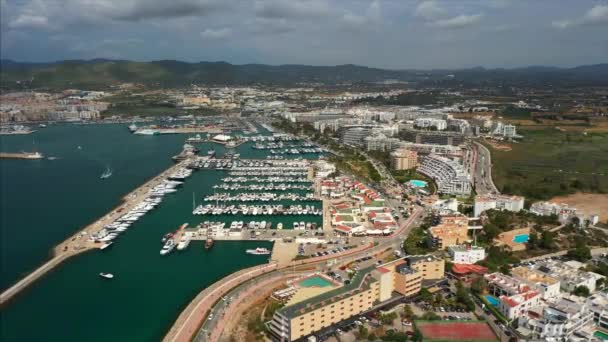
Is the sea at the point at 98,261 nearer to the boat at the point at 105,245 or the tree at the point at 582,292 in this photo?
the boat at the point at 105,245

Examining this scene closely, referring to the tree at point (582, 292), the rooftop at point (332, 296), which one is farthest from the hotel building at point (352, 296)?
the tree at point (582, 292)

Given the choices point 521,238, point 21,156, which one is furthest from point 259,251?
point 21,156

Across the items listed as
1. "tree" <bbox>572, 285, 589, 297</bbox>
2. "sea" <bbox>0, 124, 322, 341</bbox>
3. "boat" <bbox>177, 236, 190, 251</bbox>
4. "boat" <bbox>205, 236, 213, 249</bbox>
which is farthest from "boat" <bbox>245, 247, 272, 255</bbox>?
"tree" <bbox>572, 285, 589, 297</bbox>

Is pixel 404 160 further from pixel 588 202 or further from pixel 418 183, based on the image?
pixel 588 202

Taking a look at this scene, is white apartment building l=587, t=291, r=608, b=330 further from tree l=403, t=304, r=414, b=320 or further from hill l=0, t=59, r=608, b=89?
hill l=0, t=59, r=608, b=89

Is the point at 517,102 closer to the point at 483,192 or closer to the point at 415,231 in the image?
the point at 483,192

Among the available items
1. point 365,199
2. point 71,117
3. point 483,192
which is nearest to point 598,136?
point 483,192

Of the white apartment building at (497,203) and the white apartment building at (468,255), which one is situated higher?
the white apartment building at (497,203)
